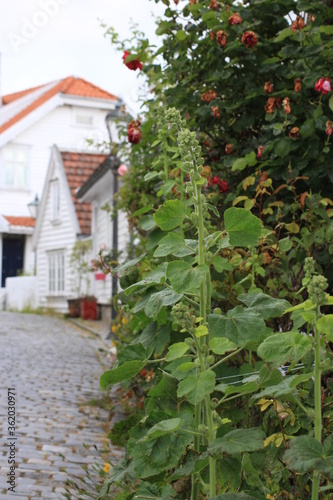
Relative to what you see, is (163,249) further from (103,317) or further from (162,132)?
(103,317)

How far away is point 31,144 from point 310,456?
27.8 metres

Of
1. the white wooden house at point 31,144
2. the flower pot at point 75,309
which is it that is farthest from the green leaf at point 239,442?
the white wooden house at point 31,144

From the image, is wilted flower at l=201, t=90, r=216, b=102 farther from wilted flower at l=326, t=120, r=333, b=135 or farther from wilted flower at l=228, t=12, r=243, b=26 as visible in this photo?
wilted flower at l=326, t=120, r=333, b=135

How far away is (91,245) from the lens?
2023cm

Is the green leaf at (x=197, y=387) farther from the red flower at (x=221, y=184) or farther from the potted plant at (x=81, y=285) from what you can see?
the potted plant at (x=81, y=285)

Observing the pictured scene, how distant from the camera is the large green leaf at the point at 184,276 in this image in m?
1.93

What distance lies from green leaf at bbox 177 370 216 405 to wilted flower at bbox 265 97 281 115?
98.1 inches

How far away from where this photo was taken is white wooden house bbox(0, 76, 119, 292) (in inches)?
1105

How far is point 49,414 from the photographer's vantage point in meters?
5.79

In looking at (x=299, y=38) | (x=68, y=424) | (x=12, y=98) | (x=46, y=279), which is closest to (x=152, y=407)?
(x=299, y=38)

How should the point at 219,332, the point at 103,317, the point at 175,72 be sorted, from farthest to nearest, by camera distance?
the point at 103,317
the point at 175,72
the point at 219,332

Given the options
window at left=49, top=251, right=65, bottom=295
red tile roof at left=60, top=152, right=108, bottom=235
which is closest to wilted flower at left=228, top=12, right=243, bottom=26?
red tile roof at left=60, top=152, right=108, bottom=235

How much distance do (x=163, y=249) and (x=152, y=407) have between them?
0.62 metres

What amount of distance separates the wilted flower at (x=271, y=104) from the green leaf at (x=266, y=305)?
208 centimetres
